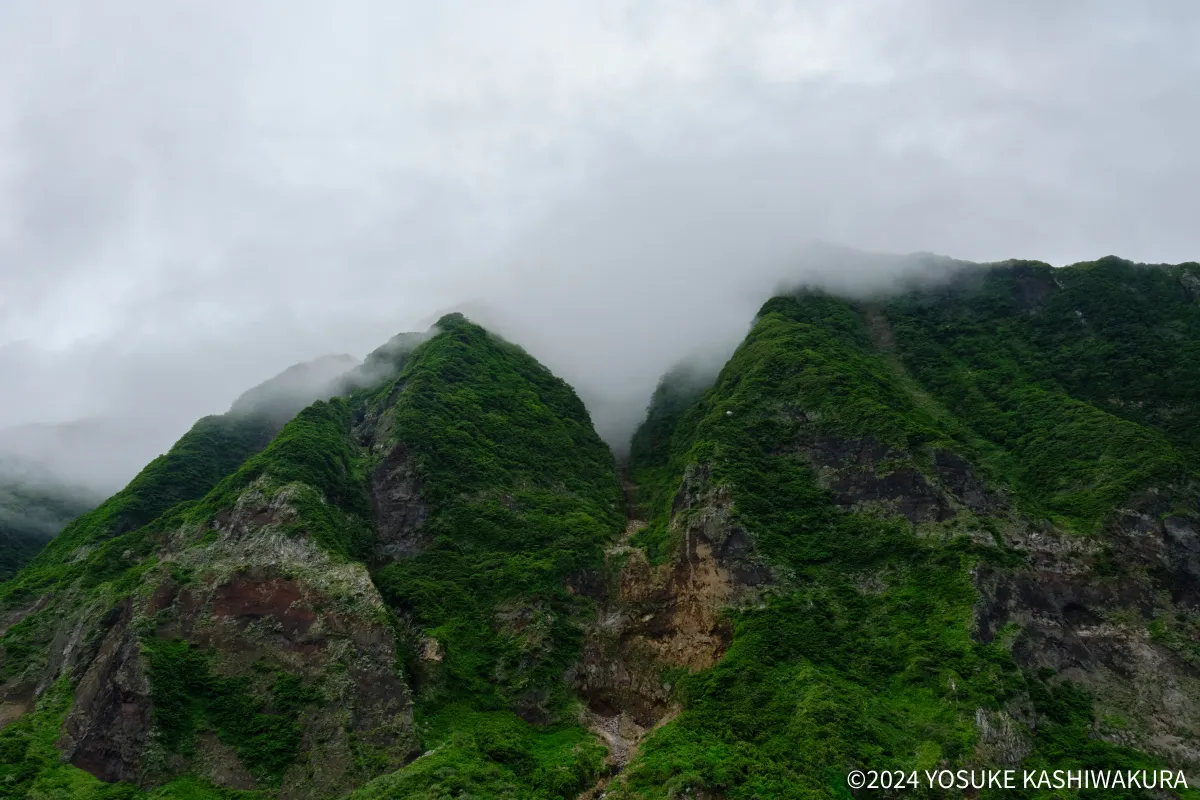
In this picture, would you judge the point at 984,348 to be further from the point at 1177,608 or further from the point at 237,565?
the point at 237,565

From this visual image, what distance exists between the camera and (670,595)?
232ft

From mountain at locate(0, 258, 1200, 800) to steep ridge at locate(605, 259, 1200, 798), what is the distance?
30cm

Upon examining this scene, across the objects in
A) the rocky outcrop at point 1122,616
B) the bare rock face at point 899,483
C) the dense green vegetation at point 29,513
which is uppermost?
the dense green vegetation at point 29,513

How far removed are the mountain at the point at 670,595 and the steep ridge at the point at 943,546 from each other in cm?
30

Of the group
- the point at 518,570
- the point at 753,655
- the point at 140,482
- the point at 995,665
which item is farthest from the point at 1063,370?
the point at 140,482

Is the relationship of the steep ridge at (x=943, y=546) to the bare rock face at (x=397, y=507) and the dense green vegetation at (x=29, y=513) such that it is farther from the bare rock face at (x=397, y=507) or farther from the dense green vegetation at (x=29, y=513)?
the dense green vegetation at (x=29, y=513)

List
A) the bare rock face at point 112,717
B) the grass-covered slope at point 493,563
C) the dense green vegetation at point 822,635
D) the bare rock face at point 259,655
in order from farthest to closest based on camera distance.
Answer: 1. the grass-covered slope at point 493,563
2. the bare rock face at point 259,655
3. the bare rock face at point 112,717
4. the dense green vegetation at point 822,635

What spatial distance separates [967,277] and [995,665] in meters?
77.1

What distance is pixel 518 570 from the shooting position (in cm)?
7262

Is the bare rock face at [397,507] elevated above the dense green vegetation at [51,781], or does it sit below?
above

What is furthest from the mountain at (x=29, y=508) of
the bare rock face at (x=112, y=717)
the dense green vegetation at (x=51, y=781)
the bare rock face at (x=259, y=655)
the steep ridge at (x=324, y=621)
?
the dense green vegetation at (x=51, y=781)

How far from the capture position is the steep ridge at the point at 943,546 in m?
52.0

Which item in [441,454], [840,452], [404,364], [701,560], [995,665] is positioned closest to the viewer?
[995,665]

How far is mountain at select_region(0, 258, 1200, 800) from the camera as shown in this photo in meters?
51.4
